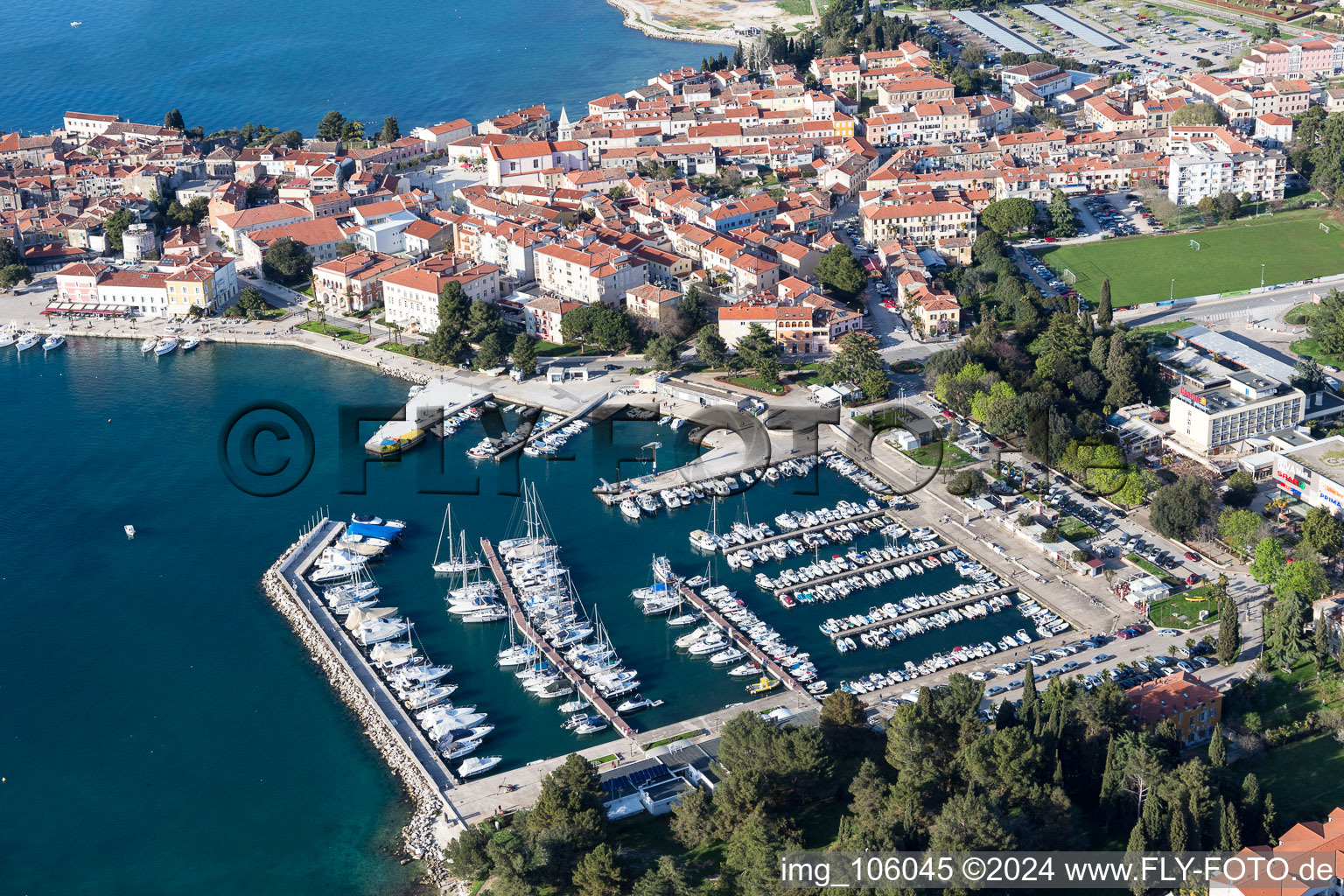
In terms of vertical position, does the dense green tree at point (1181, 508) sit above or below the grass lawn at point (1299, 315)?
below

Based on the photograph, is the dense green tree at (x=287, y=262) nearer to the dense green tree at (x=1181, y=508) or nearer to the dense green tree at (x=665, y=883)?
the dense green tree at (x=1181, y=508)

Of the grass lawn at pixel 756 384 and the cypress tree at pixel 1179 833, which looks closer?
the cypress tree at pixel 1179 833

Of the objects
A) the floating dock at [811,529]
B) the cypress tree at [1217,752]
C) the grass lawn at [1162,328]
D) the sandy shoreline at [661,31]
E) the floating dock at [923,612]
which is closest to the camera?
the cypress tree at [1217,752]

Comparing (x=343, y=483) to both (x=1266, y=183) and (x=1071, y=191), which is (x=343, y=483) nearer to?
(x=1071, y=191)

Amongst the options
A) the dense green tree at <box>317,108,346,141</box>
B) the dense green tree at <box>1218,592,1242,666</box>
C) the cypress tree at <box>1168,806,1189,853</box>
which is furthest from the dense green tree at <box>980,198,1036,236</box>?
the cypress tree at <box>1168,806,1189,853</box>

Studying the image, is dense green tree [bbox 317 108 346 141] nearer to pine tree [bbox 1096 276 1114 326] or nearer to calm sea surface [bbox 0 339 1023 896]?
calm sea surface [bbox 0 339 1023 896]

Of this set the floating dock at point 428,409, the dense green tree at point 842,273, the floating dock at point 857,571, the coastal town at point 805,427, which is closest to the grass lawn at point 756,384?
the coastal town at point 805,427

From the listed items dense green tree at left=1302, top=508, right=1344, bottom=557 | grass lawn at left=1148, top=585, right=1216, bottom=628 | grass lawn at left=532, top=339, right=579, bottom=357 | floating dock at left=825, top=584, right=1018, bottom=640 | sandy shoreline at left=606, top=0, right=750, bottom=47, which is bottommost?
grass lawn at left=1148, top=585, right=1216, bottom=628
